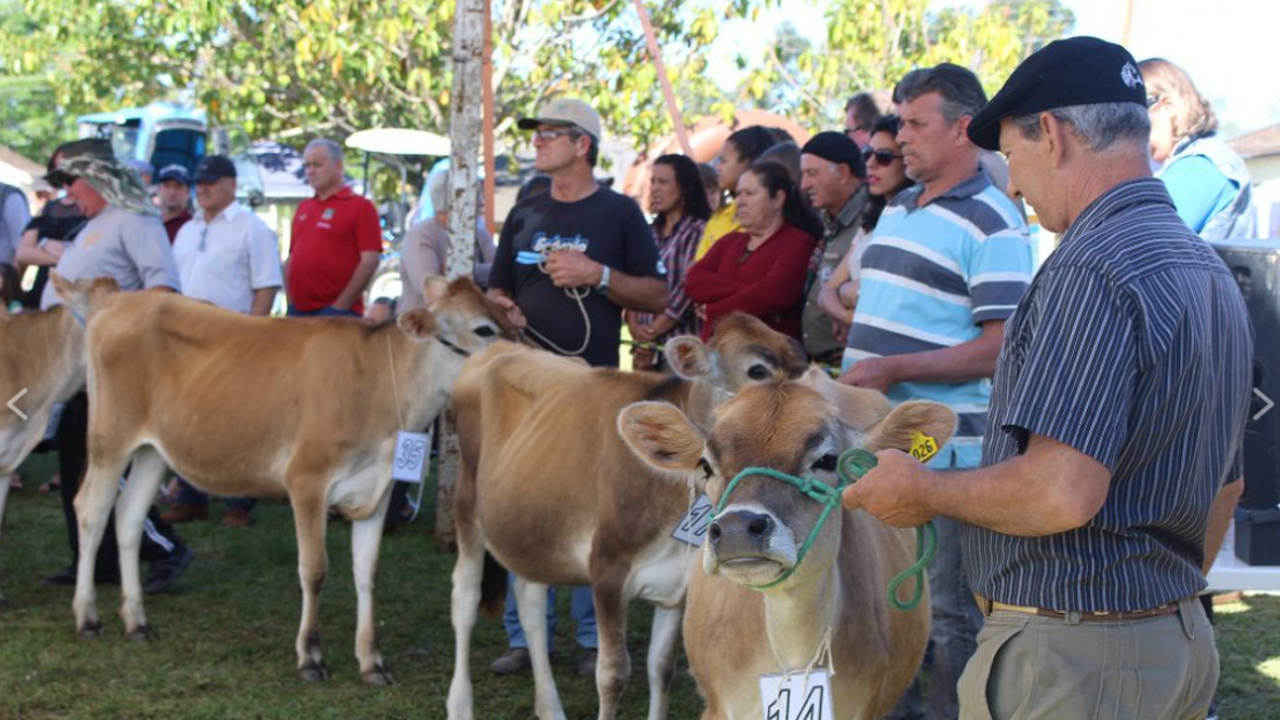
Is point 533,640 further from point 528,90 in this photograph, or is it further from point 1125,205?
point 528,90

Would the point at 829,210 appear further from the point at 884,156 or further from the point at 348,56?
the point at 348,56

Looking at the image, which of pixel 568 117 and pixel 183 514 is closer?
pixel 568 117

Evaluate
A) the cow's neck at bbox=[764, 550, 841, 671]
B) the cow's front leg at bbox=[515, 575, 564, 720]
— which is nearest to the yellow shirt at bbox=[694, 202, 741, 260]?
the cow's front leg at bbox=[515, 575, 564, 720]

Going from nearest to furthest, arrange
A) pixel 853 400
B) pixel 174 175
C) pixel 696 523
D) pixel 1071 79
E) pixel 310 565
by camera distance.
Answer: pixel 1071 79 → pixel 853 400 → pixel 696 523 → pixel 310 565 → pixel 174 175

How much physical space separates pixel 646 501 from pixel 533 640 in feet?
3.44

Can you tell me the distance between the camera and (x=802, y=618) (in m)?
3.52

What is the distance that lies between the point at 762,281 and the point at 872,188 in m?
0.65

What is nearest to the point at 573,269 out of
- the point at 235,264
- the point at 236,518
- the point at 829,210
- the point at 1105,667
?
the point at 829,210

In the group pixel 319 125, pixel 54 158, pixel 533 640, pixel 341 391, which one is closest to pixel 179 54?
pixel 319 125

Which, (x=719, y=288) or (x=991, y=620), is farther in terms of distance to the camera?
(x=719, y=288)

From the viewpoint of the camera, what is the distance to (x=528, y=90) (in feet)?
61.3

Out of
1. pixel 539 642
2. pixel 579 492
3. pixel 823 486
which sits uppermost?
pixel 823 486

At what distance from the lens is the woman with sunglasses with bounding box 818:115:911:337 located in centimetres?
584

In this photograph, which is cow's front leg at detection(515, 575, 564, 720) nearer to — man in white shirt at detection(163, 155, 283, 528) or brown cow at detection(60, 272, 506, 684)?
brown cow at detection(60, 272, 506, 684)
